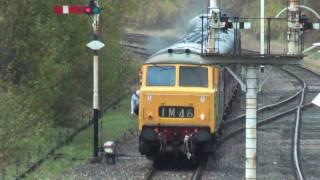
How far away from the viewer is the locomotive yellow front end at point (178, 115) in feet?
60.9

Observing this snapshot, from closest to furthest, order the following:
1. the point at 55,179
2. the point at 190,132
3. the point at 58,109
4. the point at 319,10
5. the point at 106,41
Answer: the point at 55,179, the point at 190,132, the point at 58,109, the point at 106,41, the point at 319,10

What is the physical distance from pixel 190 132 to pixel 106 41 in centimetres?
977

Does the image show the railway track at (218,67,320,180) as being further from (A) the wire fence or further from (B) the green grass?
(A) the wire fence

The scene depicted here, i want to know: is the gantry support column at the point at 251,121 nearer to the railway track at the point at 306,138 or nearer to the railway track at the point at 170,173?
the railway track at the point at 306,138

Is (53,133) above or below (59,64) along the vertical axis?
below

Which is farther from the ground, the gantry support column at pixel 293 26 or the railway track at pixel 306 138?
the gantry support column at pixel 293 26

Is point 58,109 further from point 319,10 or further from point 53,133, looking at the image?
point 319,10

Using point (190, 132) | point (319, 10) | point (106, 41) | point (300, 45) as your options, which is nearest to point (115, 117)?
point (106, 41)

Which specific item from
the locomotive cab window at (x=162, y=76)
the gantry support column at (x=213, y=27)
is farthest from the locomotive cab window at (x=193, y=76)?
the gantry support column at (x=213, y=27)

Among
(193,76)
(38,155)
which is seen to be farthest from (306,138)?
(38,155)

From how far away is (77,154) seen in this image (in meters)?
20.6

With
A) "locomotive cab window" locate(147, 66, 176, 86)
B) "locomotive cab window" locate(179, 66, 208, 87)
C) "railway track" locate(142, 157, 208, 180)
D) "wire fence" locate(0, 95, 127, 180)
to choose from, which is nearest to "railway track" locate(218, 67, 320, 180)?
"railway track" locate(142, 157, 208, 180)

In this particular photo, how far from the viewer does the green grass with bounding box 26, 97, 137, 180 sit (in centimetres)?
1818

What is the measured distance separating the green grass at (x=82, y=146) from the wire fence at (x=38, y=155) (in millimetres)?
136
